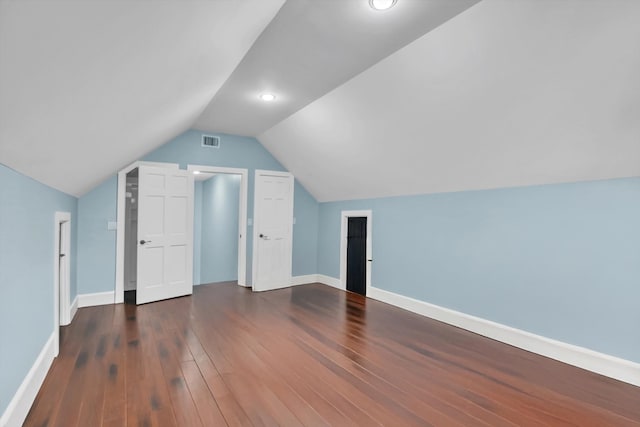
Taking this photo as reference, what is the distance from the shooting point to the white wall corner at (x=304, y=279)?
19.9ft

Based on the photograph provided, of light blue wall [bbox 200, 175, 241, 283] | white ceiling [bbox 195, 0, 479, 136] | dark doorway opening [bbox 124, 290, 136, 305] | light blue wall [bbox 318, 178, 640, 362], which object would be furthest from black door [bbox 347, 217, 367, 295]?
dark doorway opening [bbox 124, 290, 136, 305]

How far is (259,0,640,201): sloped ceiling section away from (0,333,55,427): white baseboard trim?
3.51m

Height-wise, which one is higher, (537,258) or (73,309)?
(537,258)

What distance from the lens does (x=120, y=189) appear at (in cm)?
459

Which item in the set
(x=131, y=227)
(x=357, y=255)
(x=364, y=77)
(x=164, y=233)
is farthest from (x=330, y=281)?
(x=364, y=77)

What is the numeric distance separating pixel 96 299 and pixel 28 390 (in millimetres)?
2649

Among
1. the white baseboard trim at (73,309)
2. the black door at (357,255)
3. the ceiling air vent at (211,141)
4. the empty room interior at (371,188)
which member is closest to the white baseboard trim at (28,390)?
the empty room interior at (371,188)

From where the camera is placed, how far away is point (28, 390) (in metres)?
2.07

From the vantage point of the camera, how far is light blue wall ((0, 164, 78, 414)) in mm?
1675

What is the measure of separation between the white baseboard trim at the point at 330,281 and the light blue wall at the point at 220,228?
194 centimetres

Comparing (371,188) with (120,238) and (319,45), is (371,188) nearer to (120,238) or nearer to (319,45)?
(319,45)

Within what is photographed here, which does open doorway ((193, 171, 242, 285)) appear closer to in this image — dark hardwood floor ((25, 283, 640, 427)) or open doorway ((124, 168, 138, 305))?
open doorway ((124, 168, 138, 305))

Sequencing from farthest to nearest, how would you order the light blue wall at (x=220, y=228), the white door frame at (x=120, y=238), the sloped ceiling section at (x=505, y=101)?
the light blue wall at (x=220, y=228)
the white door frame at (x=120, y=238)
the sloped ceiling section at (x=505, y=101)

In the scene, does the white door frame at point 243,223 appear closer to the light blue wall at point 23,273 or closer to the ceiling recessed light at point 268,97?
the ceiling recessed light at point 268,97
